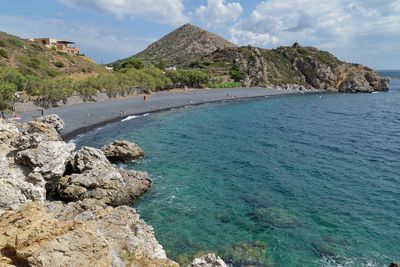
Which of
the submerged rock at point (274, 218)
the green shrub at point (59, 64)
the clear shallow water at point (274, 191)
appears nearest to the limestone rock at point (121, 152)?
the clear shallow water at point (274, 191)

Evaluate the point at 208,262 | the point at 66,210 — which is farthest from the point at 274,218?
the point at 66,210

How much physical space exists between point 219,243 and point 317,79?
189883mm

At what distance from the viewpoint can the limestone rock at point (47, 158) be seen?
2623cm

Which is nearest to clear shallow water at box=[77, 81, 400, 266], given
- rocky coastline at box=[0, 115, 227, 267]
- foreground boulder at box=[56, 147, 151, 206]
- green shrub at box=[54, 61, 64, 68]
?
foreground boulder at box=[56, 147, 151, 206]

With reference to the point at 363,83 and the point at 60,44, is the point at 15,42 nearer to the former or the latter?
the point at 60,44

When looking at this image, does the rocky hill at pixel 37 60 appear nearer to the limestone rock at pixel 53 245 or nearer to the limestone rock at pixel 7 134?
the limestone rock at pixel 7 134

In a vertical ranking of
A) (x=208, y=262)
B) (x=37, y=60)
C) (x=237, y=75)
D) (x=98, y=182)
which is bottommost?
(x=98, y=182)

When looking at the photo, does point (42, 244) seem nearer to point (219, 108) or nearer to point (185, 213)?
point (185, 213)

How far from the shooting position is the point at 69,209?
24.8 meters

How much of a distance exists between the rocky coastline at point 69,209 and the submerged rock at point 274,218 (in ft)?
32.7

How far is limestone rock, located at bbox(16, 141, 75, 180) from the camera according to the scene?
26234mm

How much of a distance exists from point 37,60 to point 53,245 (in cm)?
11681

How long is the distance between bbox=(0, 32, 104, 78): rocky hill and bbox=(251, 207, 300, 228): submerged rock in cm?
9125

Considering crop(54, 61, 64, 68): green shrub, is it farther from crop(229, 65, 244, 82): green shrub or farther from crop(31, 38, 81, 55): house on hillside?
crop(229, 65, 244, 82): green shrub
